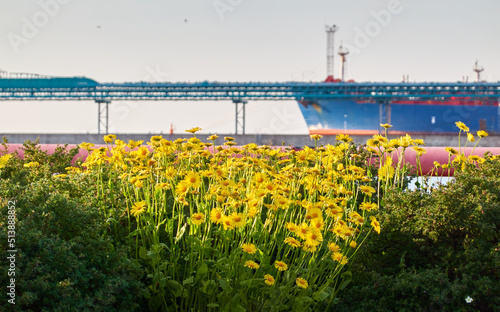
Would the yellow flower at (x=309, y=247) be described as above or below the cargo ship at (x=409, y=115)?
below

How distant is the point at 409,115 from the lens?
3428cm

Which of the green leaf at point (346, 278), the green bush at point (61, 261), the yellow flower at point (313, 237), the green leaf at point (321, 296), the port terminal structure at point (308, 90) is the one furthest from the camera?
the port terminal structure at point (308, 90)

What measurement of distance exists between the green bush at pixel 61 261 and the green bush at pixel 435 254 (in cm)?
103

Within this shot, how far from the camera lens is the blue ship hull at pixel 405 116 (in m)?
34.5

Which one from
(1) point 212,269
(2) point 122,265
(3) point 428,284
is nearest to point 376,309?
(3) point 428,284

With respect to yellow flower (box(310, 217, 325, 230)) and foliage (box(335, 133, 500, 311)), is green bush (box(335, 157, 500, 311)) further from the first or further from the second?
yellow flower (box(310, 217, 325, 230))

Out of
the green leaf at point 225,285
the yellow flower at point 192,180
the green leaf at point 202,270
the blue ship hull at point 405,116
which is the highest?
the blue ship hull at point 405,116

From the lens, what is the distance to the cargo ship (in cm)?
3444

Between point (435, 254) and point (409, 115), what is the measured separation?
33.4 meters

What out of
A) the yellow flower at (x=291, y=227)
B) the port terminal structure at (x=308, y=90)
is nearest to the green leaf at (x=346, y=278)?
the yellow flower at (x=291, y=227)

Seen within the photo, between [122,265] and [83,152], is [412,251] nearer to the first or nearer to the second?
[122,265]

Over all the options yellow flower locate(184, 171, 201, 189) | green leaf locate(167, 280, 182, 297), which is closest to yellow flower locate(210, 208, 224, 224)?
yellow flower locate(184, 171, 201, 189)

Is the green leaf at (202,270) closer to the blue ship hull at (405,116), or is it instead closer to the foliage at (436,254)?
the foliage at (436,254)

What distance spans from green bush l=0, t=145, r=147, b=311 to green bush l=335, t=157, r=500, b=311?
103 cm
